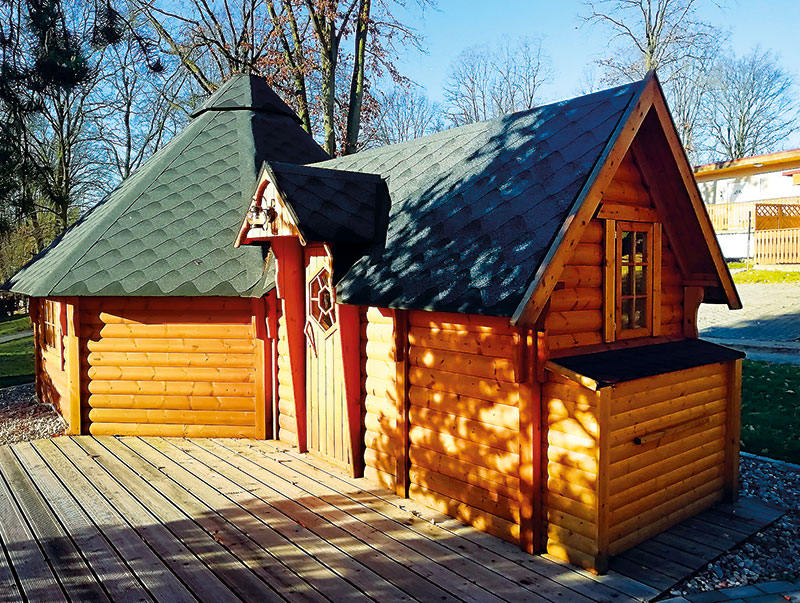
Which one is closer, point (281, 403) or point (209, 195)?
point (281, 403)

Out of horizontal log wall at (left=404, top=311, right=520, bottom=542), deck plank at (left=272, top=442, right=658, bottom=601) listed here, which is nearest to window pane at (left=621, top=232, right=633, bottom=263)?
horizontal log wall at (left=404, top=311, right=520, bottom=542)

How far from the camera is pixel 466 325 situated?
589cm

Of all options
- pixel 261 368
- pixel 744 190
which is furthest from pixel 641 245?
pixel 744 190

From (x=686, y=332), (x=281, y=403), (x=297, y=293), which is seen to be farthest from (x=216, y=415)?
(x=686, y=332)

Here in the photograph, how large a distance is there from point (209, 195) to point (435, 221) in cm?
499

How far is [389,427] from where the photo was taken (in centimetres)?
692

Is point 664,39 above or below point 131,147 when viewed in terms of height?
above

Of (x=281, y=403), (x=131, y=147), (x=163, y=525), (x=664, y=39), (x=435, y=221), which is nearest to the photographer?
(x=163, y=525)

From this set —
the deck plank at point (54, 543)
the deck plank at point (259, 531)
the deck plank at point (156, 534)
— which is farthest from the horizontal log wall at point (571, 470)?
the deck plank at point (54, 543)

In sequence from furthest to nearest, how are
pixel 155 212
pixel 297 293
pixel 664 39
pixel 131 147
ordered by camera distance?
1. pixel 131 147
2. pixel 664 39
3. pixel 155 212
4. pixel 297 293

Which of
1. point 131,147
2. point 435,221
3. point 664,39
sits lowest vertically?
point 435,221

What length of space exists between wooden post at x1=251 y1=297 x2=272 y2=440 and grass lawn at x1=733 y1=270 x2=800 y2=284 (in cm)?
1905

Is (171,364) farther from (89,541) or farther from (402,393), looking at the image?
(402,393)

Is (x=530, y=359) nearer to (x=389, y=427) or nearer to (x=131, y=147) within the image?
(x=389, y=427)
